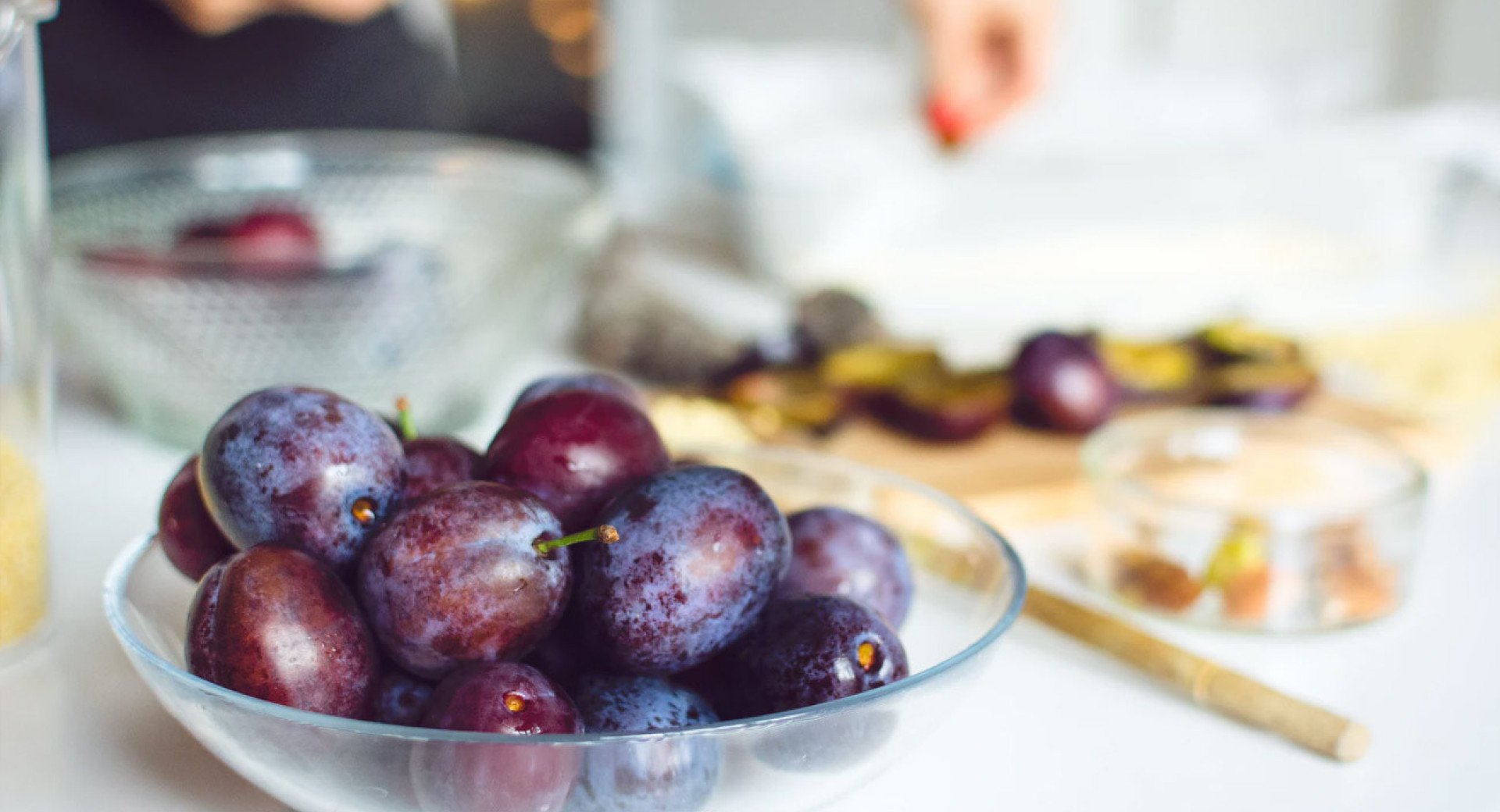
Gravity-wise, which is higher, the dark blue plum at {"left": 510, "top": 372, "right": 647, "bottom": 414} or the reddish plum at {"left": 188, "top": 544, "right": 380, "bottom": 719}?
the dark blue plum at {"left": 510, "top": 372, "right": 647, "bottom": 414}

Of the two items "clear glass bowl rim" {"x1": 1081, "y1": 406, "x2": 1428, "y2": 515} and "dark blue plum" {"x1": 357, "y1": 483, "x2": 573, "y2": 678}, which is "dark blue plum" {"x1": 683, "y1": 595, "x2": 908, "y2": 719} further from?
"clear glass bowl rim" {"x1": 1081, "y1": 406, "x2": 1428, "y2": 515}

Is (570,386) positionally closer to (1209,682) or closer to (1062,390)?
(1209,682)

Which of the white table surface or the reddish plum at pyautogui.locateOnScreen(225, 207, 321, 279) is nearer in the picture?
the white table surface

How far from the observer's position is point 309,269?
748 mm

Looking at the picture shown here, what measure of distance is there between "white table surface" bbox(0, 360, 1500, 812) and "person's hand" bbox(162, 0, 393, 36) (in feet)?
3.06

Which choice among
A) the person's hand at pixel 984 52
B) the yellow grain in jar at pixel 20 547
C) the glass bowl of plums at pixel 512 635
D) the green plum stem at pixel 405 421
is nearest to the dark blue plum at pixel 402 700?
the glass bowl of plums at pixel 512 635

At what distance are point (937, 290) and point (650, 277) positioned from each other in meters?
0.28

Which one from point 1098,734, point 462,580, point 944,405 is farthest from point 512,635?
point 944,405

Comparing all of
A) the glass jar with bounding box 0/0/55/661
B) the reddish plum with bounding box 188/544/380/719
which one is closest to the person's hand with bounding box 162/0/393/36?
the glass jar with bounding box 0/0/55/661

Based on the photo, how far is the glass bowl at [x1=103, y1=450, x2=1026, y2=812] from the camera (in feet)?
1.09

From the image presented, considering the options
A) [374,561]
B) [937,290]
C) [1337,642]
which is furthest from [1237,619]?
[937,290]

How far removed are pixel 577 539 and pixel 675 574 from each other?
3cm

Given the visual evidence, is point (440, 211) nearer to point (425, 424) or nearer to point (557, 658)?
point (425, 424)

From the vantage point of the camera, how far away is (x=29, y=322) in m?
0.54
